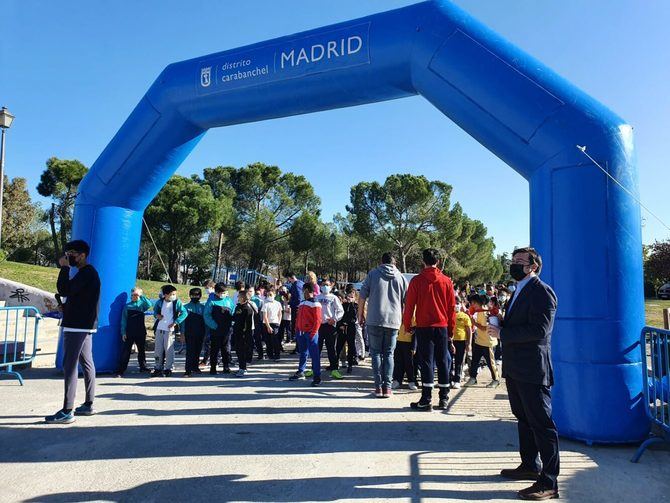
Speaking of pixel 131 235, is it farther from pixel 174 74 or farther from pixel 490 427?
pixel 490 427

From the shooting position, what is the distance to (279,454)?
3.82m

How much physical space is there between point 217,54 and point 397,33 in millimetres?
2870

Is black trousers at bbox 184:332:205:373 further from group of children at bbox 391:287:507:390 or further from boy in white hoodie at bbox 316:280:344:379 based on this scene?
group of children at bbox 391:287:507:390

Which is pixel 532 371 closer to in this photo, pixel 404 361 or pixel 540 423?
pixel 540 423

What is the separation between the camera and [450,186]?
38781 millimetres

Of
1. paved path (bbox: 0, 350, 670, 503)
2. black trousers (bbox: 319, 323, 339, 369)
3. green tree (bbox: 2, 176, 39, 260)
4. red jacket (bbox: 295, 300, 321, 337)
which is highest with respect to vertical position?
green tree (bbox: 2, 176, 39, 260)

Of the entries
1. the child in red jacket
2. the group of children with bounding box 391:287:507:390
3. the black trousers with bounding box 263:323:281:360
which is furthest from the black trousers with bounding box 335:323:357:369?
the black trousers with bounding box 263:323:281:360

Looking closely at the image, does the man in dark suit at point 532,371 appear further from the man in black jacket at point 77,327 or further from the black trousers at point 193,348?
the black trousers at point 193,348

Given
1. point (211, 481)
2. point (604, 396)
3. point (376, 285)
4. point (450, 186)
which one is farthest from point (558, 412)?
point (450, 186)

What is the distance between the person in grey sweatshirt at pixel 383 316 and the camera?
6016 millimetres

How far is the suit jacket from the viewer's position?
3.15m

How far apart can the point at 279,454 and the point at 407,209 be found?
35597mm

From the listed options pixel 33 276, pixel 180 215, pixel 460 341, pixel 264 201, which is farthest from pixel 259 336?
pixel 264 201

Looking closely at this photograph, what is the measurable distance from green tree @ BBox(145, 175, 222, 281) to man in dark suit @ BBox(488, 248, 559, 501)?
31.0m
